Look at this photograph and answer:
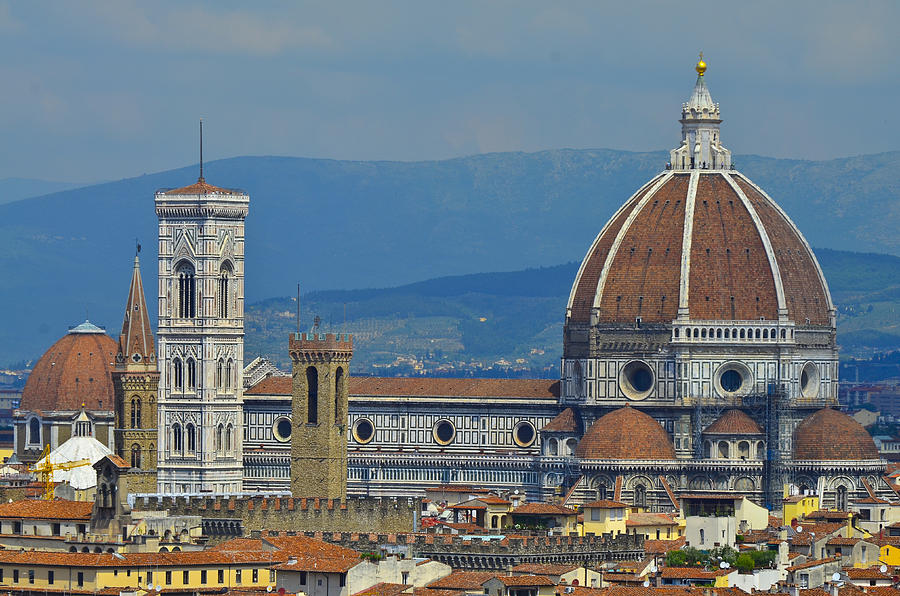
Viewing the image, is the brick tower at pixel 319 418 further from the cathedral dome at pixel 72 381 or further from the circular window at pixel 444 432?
the cathedral dome at pixel 72 381

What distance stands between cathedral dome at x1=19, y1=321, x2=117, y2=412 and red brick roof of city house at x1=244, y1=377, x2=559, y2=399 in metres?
25.3

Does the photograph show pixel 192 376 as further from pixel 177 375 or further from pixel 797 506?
pixel 797 506

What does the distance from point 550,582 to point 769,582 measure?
8.71 m

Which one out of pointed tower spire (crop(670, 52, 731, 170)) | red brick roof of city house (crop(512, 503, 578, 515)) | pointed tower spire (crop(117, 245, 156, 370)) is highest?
pointed tower spire (crop(670, 52, 731, 170))

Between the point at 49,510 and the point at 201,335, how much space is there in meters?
65.1

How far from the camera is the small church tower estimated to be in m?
140

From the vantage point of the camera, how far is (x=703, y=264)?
158000 millimetres

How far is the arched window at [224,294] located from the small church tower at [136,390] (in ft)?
53.4

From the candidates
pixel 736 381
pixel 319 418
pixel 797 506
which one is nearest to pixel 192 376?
pixel 736 381

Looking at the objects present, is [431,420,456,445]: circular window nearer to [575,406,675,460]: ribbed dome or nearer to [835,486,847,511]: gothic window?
[575,406,675,460]: ribbed dome

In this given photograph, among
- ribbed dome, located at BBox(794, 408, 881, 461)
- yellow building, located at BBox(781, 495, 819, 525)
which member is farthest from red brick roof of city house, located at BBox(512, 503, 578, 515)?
ribbed dome, located at BBox(794, 408, 881, 461)

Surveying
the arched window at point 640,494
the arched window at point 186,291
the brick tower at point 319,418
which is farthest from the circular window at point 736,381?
the brick tower at point 319,418

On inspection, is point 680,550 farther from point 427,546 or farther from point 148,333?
point 148,333

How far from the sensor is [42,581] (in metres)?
87.0
